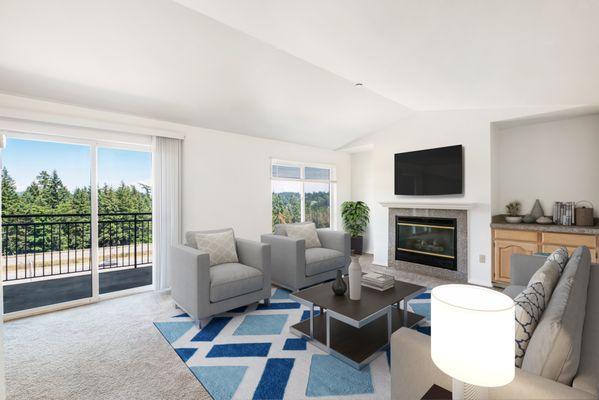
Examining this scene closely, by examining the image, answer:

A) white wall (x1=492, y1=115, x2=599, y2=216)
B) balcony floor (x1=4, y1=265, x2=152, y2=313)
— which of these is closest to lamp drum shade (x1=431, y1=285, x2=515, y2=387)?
white wall (x1=492, y1=115, x2=599, y2=216)

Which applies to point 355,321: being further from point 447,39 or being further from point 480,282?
point 480,282

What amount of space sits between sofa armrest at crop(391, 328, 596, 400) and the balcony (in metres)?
3.55

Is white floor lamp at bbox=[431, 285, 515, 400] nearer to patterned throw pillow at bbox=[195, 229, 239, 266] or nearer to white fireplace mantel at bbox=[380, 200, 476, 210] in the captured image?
patterned throw pillow at bbox=[195, 229, 239, 266]

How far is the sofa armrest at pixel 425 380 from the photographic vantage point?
0.90 metres

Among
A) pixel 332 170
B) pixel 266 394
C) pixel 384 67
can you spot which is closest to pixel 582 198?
pixel 384 67

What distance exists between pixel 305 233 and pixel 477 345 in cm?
340

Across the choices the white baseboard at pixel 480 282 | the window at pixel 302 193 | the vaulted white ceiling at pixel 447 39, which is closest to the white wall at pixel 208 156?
the window at pixel 302 193

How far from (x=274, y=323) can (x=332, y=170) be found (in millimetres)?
3944

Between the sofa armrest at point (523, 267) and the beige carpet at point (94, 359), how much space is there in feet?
9.21

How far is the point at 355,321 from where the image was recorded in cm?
198

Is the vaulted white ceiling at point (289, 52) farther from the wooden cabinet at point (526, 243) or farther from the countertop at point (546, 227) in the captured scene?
the wooden cabinet at point (526, 243)

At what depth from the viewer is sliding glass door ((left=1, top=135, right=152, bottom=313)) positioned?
3.26m

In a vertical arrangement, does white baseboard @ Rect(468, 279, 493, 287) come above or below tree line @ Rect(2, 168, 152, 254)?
below

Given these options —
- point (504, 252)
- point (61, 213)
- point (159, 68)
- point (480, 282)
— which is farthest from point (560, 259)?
point (61, 213)
